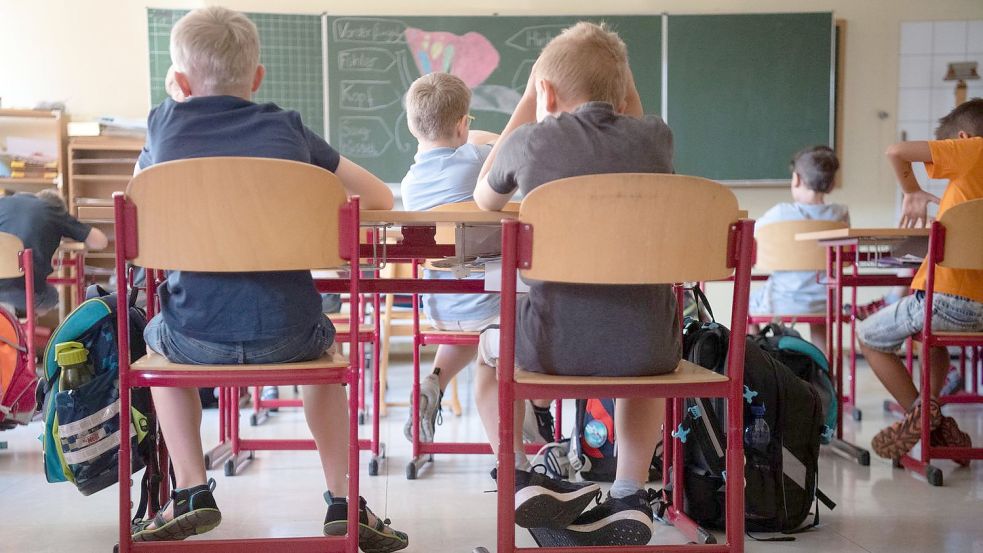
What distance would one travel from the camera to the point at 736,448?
1.39 m

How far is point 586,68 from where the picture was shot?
5.08 ft

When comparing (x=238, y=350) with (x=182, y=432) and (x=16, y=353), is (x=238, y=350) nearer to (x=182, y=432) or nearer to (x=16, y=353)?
(x=182, y=432)

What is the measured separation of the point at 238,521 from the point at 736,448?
3.86ft

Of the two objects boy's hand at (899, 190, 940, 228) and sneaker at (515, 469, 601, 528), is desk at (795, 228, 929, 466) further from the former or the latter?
sneaker at (515, 469, 601, 528)

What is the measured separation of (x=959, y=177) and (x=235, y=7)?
4380 millimetres

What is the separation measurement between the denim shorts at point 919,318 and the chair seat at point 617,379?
1.21 metres

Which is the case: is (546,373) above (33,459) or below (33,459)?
above

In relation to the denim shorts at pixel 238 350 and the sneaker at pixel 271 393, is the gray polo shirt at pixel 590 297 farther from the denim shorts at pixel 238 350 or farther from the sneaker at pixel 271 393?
the sneaker at pixel 271 393

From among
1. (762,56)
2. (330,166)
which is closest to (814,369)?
(330,166)

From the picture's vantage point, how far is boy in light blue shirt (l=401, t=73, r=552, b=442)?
2346mm

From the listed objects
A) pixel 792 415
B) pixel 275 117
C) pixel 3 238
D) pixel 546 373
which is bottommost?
pixel 792 415

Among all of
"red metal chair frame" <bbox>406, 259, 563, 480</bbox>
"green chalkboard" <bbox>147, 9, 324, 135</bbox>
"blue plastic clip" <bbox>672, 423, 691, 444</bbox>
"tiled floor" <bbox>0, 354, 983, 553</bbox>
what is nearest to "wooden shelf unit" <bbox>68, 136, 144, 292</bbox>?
"green chalkboard" <bbox>147, 9, 324, 135</bbox>

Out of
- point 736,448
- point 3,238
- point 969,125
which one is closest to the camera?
point 736,448

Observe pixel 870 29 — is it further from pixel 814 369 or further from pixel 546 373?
pixel 546 373
